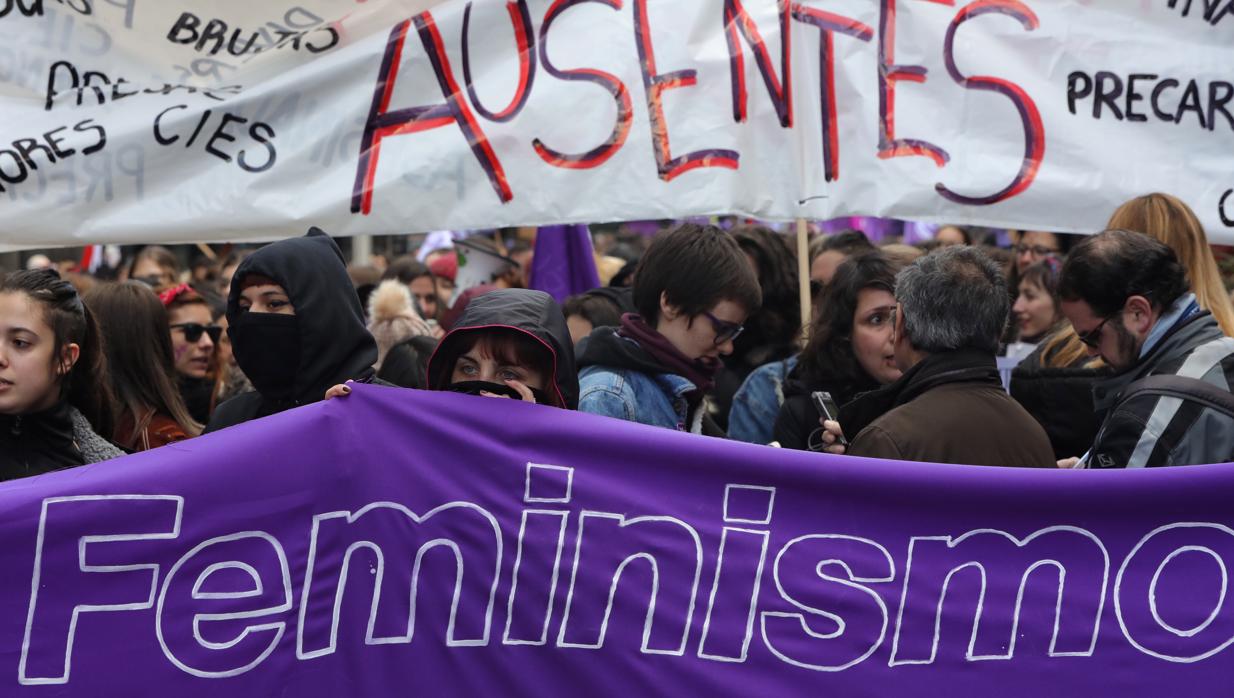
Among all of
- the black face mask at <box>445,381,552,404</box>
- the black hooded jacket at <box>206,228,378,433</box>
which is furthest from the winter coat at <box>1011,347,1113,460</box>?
the black hooded jacket at <box>206,228,378,433</box>

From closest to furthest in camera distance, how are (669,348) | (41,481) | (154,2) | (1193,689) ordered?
(41,481)
(1193,689)
(669,348)
(154,2)

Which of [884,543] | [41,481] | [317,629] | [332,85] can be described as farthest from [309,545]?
[332,85]

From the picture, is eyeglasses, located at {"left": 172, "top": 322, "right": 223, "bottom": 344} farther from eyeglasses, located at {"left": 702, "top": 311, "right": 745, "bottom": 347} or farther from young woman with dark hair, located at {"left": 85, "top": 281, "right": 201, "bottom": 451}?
eyeglasses, located at {"left": 702, "top": 311, "right": 745, "bottom": 347}

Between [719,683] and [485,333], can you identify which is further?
[485,333]

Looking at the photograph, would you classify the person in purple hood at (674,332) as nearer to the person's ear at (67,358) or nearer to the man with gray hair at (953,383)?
the man with gray hair at (953,383)

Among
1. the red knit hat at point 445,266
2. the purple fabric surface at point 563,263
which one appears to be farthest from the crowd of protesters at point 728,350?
the red knit hat at point 445,266

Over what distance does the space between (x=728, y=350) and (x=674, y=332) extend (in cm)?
19

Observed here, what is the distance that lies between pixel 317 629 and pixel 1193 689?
1860 millimetres

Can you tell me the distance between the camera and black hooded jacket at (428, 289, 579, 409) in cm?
323

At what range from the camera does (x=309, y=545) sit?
9.88 ft

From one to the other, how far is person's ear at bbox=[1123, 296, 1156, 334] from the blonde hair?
0.62m

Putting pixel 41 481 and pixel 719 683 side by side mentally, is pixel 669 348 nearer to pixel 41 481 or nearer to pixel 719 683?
pixel 719 683

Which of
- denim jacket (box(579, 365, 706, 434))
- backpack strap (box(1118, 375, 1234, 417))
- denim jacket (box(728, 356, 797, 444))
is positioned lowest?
denim jacket (box(728, 356, 797, 444))

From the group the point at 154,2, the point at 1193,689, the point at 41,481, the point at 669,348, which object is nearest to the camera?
the point at 41,481
